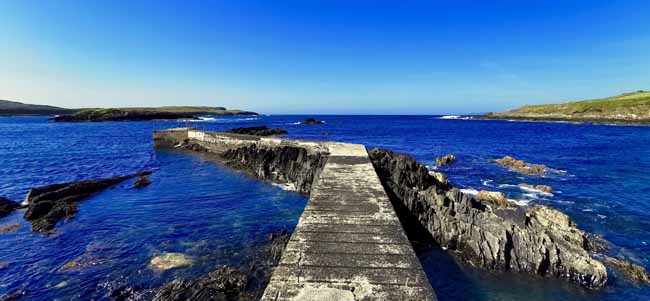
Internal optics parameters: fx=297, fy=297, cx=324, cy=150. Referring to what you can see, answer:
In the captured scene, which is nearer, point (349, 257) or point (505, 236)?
point (349, 257)

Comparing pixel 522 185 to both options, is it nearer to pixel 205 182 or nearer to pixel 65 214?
pixel 205 182

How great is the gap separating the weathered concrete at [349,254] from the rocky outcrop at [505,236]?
273 cm

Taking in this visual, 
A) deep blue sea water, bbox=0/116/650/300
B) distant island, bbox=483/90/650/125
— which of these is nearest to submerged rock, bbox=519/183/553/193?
deep blue sea water, bbox=0/116/650/300

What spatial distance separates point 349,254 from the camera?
548 cm

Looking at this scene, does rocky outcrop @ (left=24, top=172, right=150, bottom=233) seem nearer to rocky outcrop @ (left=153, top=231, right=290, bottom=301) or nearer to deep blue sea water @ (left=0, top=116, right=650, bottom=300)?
deep blue sea water @ (left=0, top=116, right=650, bottom=300)

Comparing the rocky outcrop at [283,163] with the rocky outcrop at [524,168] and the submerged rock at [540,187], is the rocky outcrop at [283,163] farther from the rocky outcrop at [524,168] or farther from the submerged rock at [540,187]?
the rocky outcrop at [524,168]

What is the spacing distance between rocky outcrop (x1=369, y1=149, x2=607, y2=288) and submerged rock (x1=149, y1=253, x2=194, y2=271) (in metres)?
8.09

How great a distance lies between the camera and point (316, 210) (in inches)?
308

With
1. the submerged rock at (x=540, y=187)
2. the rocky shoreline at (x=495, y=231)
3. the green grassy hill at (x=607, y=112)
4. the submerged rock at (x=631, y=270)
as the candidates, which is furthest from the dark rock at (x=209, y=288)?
the green grassy hill at (x=607, y=112)

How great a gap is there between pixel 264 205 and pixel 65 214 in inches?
322

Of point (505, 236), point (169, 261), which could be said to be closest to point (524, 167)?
point (505, 236)

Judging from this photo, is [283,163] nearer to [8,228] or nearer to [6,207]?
[8,228]

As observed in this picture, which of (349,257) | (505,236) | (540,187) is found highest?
(349,257)

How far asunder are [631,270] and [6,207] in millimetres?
23033
